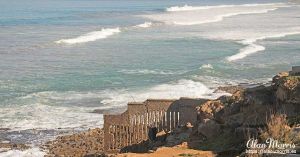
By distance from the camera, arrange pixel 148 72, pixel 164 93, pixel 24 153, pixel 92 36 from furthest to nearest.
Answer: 1. pixel 92 36
2. pixel 148 72
3. pixel 164 93
4. pixel 24 153

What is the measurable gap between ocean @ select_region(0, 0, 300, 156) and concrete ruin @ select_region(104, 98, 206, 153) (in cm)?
507

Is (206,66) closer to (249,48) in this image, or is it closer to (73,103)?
(249,48)

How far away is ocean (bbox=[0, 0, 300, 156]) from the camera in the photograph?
2706 cm

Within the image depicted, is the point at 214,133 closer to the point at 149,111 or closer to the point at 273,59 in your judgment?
the point at 149,111

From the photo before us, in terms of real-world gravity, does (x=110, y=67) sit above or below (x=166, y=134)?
below

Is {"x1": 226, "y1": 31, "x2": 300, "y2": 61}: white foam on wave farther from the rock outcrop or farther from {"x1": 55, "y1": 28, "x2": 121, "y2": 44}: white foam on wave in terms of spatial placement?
the rock outcrop

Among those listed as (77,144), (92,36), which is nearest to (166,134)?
(77,144)

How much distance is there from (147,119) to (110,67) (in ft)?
77.0

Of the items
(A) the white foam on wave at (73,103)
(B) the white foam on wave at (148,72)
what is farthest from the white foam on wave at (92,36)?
(A) the white foam on wave at (73,103)

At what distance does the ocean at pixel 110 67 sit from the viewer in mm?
27062

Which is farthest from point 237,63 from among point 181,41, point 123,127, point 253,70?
point 123,127

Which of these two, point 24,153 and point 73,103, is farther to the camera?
point 73,103

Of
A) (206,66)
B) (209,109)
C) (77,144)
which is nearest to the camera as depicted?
(209,109)

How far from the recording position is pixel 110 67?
135 ft
